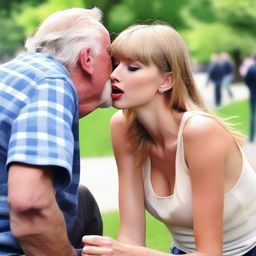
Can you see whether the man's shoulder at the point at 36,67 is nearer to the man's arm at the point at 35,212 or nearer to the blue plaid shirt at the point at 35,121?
the blue plaid shirt at the point at 35,121

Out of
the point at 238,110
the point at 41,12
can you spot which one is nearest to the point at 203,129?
the point at 238,110

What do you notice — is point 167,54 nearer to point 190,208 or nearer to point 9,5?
point 190,208

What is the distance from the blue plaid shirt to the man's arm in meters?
0.04

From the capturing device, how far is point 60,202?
3.04 metres

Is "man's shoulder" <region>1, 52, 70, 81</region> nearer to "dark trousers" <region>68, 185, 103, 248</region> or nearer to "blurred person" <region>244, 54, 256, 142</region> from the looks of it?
"dark trousers" <region>68, 185, 103, 248</region>

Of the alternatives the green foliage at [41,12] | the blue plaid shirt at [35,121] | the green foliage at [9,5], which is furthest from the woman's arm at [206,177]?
the green foliage at [9,5]

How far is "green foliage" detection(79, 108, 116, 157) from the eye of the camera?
13659 millimetres

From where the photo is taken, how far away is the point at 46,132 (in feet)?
8.63

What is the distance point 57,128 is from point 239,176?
111 centimetres

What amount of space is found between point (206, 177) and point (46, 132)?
0.87m

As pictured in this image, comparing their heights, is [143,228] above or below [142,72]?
below

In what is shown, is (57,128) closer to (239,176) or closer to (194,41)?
(239,176)

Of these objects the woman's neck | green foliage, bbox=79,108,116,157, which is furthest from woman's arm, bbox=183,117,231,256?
green foliage, bbox=79,108,116,157

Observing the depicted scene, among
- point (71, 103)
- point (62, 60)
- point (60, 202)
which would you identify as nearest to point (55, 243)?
point (60, 202)
